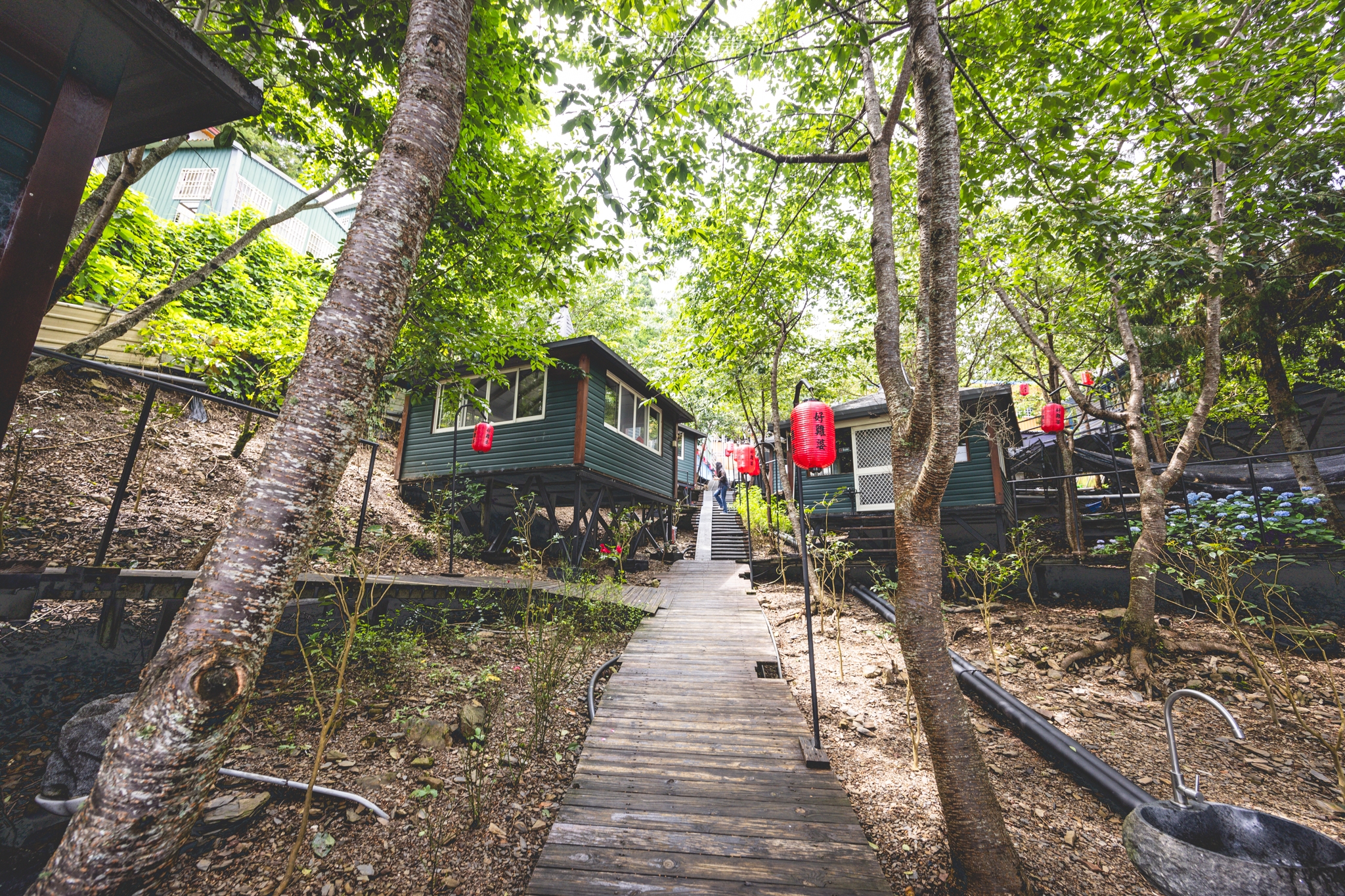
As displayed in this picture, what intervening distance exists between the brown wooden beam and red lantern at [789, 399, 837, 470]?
18.5 feet

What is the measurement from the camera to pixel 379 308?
85.4 inches

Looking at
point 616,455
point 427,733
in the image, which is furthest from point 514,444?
point 427,733

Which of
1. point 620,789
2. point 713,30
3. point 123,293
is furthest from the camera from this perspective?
point 123,293

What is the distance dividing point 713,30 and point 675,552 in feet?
40.1

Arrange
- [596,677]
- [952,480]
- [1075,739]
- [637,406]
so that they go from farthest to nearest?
[637,406], [952,480], [596,677], [1075,739]

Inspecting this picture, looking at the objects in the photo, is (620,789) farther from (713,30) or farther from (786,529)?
(786,529)

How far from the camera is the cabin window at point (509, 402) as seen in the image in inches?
418

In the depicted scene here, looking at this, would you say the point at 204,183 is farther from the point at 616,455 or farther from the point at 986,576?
the point at 986,576

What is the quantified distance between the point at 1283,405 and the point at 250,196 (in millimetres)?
25683

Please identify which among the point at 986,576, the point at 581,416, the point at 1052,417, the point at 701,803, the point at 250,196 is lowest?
the point at 701,803

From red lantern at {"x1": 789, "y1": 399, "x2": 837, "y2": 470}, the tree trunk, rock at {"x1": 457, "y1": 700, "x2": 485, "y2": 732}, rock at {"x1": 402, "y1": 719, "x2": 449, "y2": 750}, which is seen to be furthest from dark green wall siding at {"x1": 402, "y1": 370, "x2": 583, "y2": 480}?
the tree trunk

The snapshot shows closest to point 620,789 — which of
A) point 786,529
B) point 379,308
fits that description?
point 379,308

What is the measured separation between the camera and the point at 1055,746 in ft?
11.9

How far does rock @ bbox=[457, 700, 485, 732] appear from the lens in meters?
3.77
